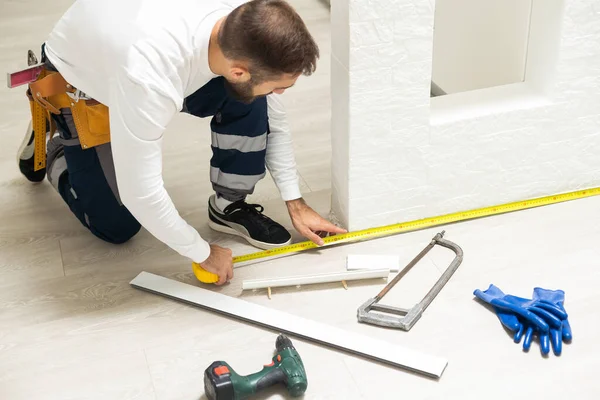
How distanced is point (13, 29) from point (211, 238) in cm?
205

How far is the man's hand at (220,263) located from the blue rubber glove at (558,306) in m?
0.82

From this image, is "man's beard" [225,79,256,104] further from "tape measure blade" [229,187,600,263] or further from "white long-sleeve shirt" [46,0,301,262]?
"tape measure blade" [229,187,600,263]

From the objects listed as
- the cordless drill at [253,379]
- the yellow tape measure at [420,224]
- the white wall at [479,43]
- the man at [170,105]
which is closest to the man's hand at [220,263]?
the man at [170,105]

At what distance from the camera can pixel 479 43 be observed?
2.87m

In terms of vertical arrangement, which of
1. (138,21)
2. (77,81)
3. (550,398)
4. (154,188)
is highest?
(138,21)

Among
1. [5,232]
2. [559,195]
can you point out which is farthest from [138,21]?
[559,195]

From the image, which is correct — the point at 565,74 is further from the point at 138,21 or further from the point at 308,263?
the point at 138,21

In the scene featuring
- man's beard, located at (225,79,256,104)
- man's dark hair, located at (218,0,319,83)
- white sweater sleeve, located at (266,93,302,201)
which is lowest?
white sweater sleeve, located at (266,93,302,201)

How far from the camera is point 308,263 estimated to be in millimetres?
2332

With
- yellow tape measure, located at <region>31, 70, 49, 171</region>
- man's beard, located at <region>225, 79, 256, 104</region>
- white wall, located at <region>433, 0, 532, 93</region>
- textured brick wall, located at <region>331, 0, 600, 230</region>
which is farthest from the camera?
white wall, located at <region>433, 0, 532, 93</region>

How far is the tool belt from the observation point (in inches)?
84.4

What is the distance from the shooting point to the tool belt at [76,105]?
7.04 ft

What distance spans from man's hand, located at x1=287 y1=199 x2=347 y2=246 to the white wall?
2.66 ft

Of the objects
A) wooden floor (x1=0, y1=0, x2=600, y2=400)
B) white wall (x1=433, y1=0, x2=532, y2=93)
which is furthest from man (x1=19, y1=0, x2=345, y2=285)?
white wall (x1=433, y1=0, x2=532, y2=93)
